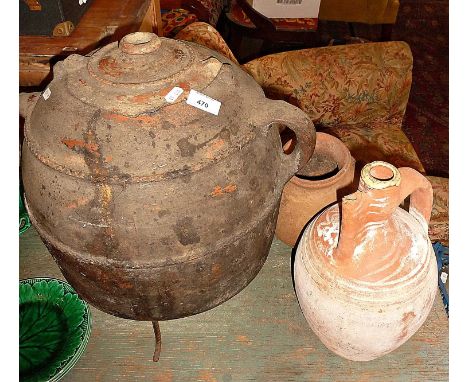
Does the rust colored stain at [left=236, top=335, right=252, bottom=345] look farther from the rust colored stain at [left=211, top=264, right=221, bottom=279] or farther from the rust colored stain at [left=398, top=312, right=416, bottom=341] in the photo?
the rust colored stain at [left=398, top=312, right=416, bottom=341]

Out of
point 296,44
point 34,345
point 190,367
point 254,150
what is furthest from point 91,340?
point 296,44

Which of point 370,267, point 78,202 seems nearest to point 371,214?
point 370,267

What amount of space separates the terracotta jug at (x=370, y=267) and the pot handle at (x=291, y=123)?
0.16 meters

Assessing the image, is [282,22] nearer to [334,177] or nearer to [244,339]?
[334,177]

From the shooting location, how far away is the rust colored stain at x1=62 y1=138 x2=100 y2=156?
3.43 feet

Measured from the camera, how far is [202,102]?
42.7 inches

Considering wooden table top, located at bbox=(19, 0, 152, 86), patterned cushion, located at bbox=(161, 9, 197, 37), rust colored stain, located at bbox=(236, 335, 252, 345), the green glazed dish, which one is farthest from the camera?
patterned cushion, located at bbox=(161, 9, 197, 37)

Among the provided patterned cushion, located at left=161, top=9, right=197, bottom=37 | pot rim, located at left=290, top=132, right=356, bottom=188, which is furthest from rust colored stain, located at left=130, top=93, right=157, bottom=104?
patterned cushion, located at left=161, top=9, right=197, bottom=37

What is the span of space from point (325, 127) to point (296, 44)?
120cm

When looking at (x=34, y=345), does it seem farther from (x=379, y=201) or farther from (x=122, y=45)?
(x=379, y=201)

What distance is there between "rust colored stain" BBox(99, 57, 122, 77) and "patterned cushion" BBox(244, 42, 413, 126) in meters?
1.09

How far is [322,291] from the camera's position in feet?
3.90

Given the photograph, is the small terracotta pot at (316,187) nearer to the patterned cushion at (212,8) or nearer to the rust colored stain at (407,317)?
the rust colored stain at (407,317)

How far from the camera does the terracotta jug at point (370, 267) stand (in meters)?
1.07
